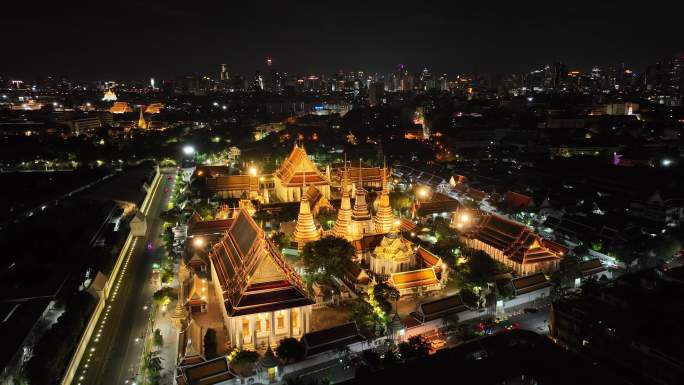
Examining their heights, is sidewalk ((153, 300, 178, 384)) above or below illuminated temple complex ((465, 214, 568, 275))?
below

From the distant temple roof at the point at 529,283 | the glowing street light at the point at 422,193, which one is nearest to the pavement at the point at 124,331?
the distant temple roof at the point at 529,283

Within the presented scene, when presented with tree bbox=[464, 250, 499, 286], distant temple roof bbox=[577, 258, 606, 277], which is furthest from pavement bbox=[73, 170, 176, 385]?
distant temple roof bbox=[577, 258, 606, 277]

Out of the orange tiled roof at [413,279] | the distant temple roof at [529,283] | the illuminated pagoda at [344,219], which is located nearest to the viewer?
the distant temple roof at [529,283]

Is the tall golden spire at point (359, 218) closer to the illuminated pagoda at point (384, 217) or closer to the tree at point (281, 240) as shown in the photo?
the illuminated pagoda at point (384, 217)

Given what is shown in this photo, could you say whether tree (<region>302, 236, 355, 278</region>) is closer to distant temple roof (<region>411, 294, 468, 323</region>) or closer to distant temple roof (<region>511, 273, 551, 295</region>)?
distant temple roof (<region>411, 294, 468, 323</region>)

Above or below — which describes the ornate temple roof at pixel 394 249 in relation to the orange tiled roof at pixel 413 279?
above

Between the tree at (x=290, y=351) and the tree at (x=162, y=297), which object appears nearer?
A: the tree at (x=290, y=351)

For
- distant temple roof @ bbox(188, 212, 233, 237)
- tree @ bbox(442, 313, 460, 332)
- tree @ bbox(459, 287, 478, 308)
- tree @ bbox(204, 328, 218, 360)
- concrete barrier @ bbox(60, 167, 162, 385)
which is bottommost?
concrete barrier @ bbox(60, 167, 162, 385)
